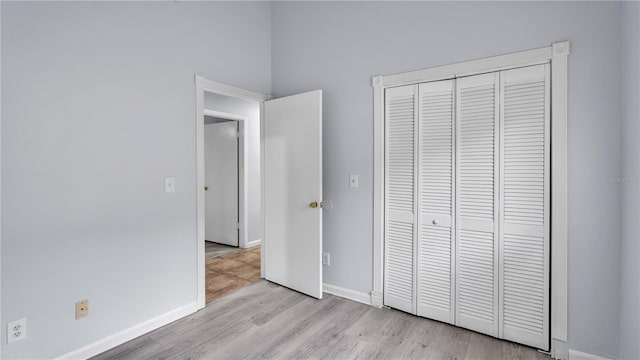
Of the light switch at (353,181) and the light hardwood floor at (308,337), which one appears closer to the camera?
the light hardwood floor at (308,337)

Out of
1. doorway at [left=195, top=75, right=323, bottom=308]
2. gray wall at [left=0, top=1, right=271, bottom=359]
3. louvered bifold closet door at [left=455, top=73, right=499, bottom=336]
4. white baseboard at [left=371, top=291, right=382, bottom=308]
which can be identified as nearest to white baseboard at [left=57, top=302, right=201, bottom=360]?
gray wall at [left=0, top=1, right=271, bottom=359]

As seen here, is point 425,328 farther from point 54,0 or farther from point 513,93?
point 54,0

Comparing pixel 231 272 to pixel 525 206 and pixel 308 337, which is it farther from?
pixel 525 206

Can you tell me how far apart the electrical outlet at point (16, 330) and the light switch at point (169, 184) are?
3.50 ft

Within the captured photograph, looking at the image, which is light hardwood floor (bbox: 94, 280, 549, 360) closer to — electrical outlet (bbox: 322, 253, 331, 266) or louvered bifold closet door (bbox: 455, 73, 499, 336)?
louvered bifold closet door (bbox: 455, 73, 499, 336)

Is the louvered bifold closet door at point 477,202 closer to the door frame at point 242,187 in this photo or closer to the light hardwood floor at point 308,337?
the light hardwood floor at point 308,337

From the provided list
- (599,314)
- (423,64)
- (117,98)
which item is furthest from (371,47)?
(599,314)

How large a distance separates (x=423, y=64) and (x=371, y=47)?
49cm

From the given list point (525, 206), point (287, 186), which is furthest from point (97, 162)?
point (525, 206)

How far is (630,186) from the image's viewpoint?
1.69m

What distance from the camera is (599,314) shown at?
6.22ft

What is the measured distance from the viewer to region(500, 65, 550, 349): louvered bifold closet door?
2.04 meters

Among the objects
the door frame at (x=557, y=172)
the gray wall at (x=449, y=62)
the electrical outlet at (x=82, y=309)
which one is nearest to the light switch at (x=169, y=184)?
the electrical outlet at (x=82, y=309)

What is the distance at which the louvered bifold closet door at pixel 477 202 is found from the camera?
2.20 m
